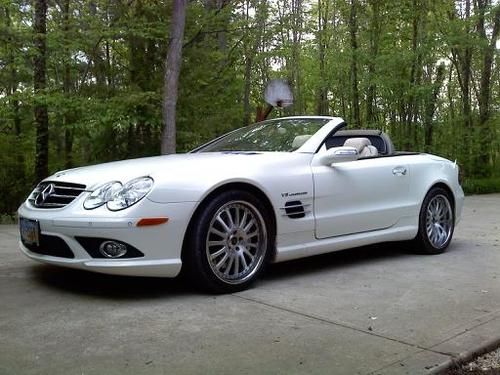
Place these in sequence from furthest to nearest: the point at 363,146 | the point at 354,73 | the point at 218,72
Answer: the point at 354,73 < the point at 218,72 < the point at 363,146

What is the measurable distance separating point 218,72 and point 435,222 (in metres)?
8.43

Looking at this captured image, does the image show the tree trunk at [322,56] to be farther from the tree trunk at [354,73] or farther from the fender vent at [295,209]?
the fender vent at [295,209]

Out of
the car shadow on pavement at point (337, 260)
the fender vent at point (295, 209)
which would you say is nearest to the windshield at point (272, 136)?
the fender vent at point (295, 209)

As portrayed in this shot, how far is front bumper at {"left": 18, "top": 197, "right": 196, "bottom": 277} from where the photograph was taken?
3877 mm

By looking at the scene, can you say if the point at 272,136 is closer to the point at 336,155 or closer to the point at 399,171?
the point at 336,155

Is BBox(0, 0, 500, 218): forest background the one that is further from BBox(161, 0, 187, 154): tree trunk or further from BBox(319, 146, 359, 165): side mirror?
BBox(319, 146, 359, 165): side mirror

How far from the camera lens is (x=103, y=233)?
3.88m

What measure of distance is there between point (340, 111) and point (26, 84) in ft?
44.1

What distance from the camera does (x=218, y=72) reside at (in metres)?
13.5

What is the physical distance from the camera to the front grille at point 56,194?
419 cm

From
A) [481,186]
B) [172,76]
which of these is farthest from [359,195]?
[481,186]

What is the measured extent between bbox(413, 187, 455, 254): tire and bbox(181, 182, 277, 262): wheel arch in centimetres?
200

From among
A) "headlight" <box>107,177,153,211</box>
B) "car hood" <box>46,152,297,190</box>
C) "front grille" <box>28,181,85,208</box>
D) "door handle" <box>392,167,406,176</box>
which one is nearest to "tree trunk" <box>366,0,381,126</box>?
"door handle" <box>392,167,406,176</box>

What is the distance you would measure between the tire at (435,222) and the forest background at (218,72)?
19.8 ft
